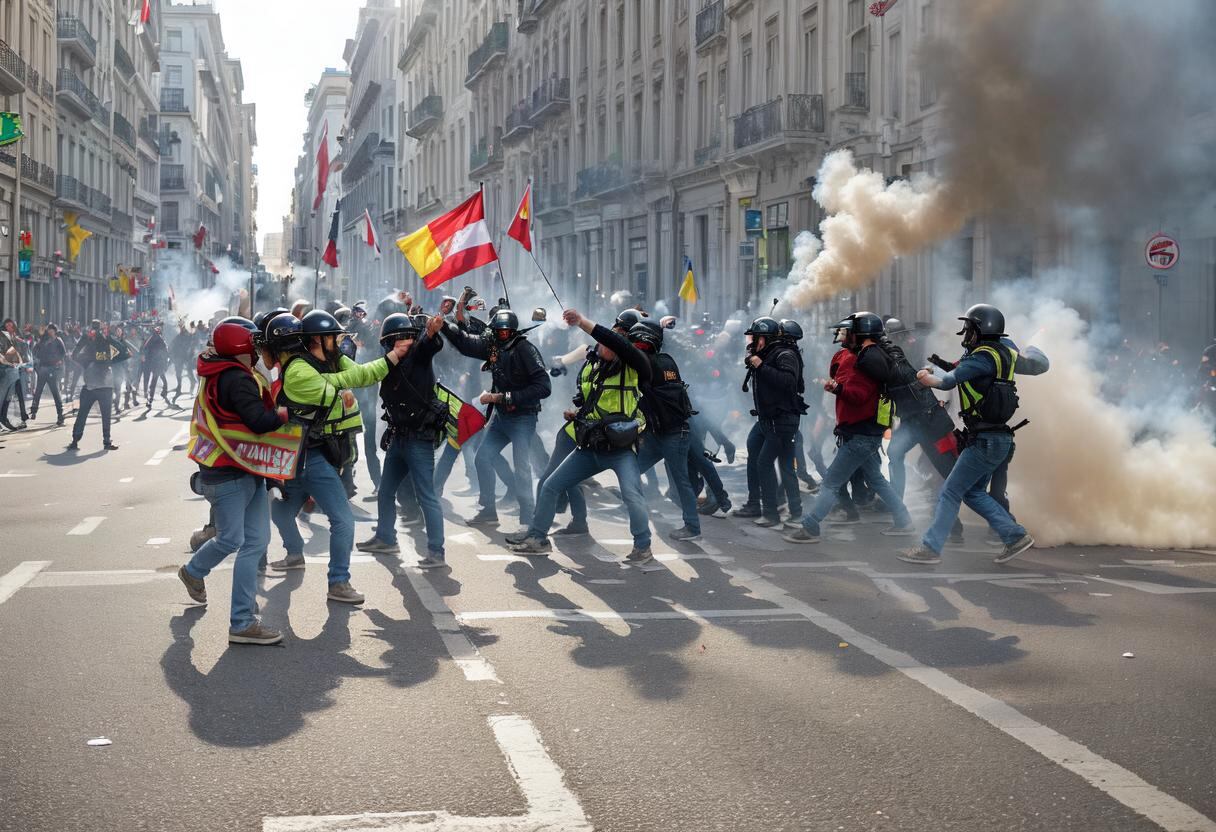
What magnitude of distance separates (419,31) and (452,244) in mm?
59746

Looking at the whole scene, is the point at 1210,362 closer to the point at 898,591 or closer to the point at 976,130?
the point at 976,130

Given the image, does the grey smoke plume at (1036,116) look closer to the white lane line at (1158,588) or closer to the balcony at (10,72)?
the white lane line at (1158,588)

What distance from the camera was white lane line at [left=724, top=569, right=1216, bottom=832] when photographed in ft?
14.0

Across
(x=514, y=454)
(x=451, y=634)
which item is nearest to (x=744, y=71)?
(x=514, y=454)

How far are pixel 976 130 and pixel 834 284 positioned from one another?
2855mm

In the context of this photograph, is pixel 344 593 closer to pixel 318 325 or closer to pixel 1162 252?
pixel 318 325

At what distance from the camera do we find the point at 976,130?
15.2 m

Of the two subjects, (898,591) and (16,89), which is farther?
(16,89)

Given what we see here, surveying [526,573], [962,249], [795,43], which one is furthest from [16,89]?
[526,573]

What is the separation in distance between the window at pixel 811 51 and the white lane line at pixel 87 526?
1884cm

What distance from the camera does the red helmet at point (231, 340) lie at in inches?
257

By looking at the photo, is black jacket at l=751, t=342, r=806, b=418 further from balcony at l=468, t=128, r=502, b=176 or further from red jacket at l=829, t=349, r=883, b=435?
balcony at l=468, t=128, r=502, b=176

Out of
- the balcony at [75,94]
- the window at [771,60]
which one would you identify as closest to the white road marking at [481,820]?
the window at [771,60]

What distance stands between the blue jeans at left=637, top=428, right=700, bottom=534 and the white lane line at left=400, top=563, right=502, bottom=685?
7.41ft
